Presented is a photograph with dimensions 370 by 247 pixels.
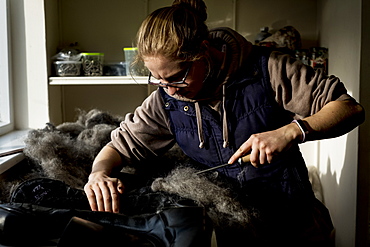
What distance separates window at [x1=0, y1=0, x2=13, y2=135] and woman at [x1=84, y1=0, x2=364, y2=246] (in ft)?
2.67

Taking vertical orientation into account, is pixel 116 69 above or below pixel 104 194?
above

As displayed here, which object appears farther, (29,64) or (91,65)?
(91,65)

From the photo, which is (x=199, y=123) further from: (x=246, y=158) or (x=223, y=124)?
(x=246, y=158)

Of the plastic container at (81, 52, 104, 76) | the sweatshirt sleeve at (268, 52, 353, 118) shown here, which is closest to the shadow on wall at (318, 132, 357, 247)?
the sweatshirt sleeve at (268, 52, 353, 118)

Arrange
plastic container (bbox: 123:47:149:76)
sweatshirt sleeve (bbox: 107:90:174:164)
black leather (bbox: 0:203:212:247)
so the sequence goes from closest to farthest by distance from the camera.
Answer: black leather (bbox: 0:203:212:247), sweatshirt sleeve (bbox: 107:90:174:164), plastic container (bbox: 123:47:149:76)

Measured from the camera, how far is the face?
→ 3.72 feet

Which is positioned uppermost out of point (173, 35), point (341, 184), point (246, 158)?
point (173, 35)

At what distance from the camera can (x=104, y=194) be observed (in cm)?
110

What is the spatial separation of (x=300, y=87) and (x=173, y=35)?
363mm

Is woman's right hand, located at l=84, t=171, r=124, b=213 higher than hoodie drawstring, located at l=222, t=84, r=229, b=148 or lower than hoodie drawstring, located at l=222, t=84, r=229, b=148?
lower

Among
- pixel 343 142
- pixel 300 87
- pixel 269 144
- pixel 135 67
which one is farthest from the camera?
pixel 135 67

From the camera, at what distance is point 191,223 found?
787mm

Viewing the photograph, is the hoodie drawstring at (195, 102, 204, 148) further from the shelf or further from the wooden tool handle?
the shelf

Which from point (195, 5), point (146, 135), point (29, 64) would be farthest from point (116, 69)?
point (195, 5)
